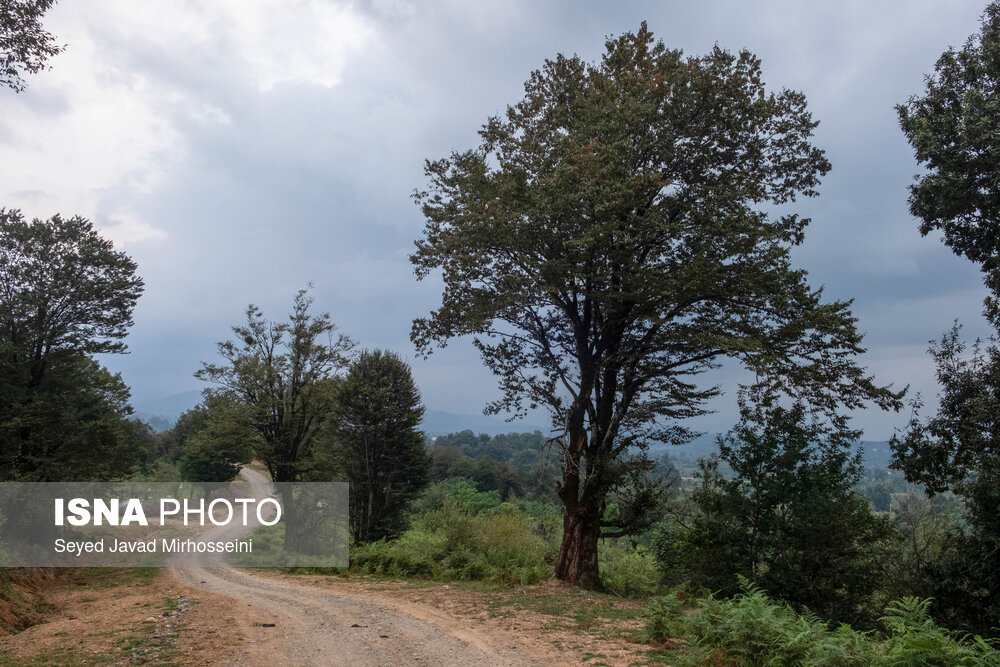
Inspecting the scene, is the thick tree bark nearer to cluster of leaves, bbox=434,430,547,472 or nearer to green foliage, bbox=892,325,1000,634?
green foliage, bbox=892,325,1000,634

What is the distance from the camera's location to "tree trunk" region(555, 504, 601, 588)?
50.0ft

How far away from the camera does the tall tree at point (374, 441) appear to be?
2919cm

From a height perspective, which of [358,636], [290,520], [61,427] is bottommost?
[290,520]

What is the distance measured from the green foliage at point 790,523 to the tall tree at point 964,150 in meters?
5.78

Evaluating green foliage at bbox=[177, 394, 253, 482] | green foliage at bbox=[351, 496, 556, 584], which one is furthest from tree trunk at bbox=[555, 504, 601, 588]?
green foliage at bbox=[177, 394, 253, 482]

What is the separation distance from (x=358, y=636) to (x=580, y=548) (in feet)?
25.5

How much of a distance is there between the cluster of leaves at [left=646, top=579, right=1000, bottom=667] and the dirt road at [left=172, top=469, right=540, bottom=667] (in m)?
2.53

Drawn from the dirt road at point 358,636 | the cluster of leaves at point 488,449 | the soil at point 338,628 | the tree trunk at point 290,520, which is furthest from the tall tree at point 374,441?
the cluster of leaves at point 488,449

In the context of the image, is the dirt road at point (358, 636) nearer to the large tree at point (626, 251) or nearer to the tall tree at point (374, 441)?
the large tree at point (626, 251)

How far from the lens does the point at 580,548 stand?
1530 cm

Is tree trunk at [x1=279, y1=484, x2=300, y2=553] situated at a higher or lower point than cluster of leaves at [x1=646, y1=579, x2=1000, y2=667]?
lower

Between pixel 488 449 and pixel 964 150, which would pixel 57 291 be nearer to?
pixel 964 150

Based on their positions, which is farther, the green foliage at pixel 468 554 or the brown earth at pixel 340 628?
the green foliage at pixel 468 554

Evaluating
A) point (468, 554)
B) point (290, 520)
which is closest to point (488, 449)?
point (290, 520)
